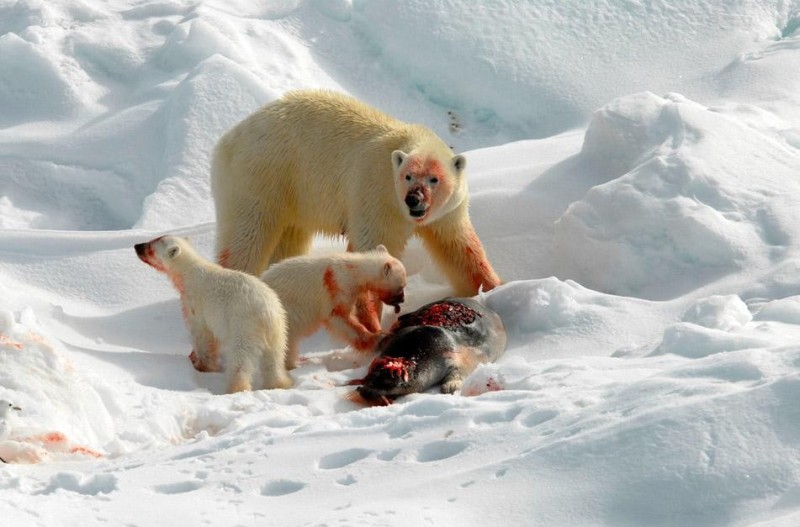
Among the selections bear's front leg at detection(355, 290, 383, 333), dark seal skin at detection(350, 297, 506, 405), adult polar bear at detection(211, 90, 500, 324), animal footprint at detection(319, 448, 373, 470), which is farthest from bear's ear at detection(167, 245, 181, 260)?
animal footprint at detection(319, 448, 373, 470)

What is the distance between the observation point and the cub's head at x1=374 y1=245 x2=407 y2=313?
7.27m

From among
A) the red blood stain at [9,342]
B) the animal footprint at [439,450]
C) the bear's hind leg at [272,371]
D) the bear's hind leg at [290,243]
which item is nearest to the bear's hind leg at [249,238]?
the bear's hind leg at [290,243]

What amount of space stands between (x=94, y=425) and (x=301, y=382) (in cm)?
140

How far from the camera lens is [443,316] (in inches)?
278

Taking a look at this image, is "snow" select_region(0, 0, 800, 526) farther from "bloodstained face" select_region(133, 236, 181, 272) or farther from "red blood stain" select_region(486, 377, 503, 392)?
"bloodstained face" select_region(133, 236, 181, 272)

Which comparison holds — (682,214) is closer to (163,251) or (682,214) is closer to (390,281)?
(390,281)

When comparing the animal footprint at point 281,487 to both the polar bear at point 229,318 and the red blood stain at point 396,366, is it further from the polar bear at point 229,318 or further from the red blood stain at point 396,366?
the polar bear at point 229,318

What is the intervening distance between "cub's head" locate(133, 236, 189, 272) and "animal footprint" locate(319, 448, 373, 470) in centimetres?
283

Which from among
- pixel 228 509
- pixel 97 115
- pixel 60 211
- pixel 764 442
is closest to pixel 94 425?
pixel 228 509

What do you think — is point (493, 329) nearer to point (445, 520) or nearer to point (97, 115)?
point (445, 520)

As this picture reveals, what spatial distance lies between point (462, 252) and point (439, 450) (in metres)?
3.55

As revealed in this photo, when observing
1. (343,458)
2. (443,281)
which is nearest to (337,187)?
(443,281)

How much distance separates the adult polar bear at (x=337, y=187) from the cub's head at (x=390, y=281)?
0.39m

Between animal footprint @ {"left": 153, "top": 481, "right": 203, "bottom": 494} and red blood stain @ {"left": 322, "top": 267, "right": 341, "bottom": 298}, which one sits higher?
animal footprint @ {"left": 153, "top": 481, "right": 203, "bottom": 494}
